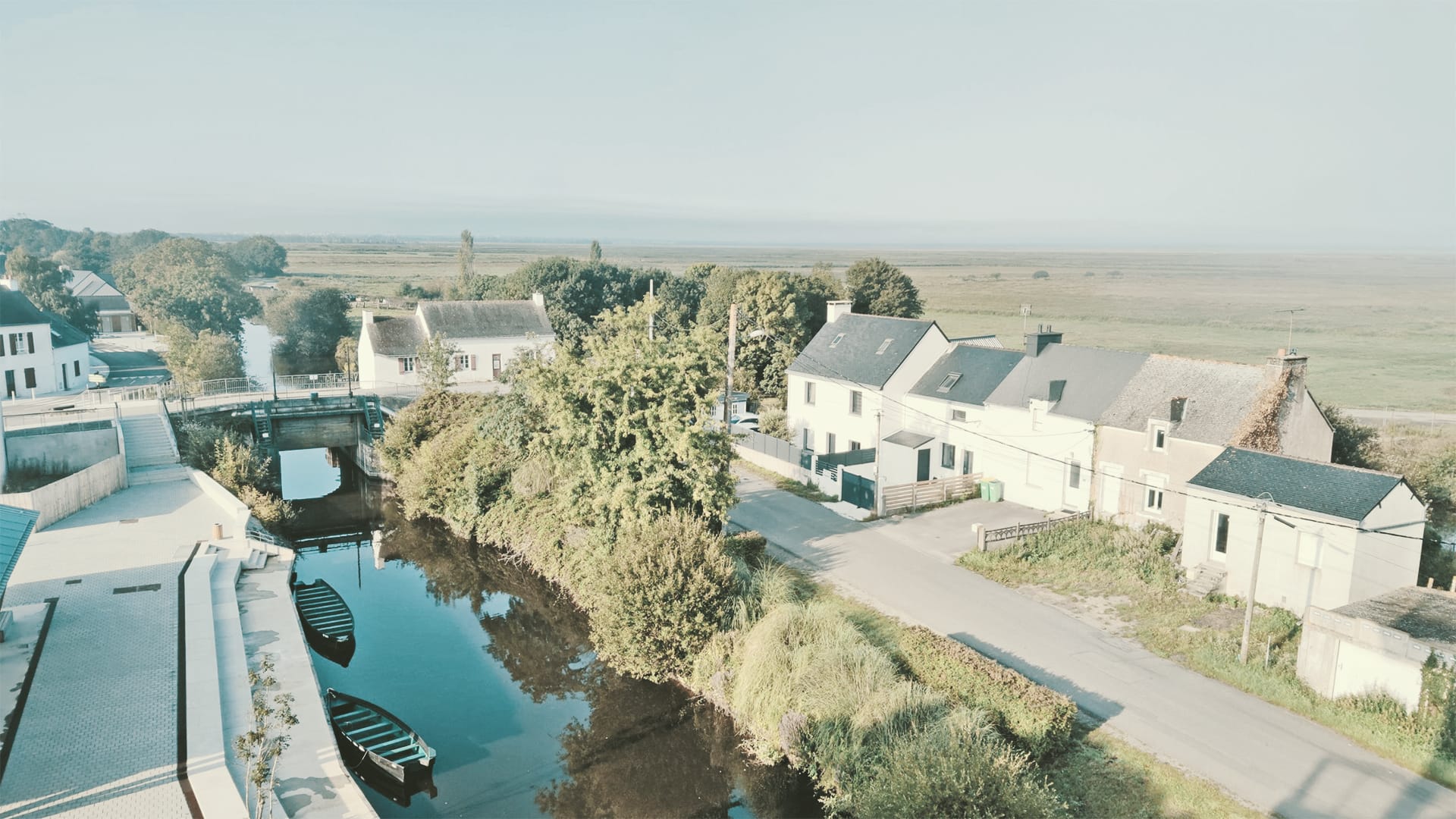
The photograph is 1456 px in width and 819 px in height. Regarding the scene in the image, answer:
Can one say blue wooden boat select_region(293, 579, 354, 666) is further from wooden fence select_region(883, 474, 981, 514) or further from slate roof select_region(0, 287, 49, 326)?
slate roof select_region(0, 287, 49, 326)

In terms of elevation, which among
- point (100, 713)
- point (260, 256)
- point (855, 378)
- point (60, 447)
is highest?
point (260, 256)

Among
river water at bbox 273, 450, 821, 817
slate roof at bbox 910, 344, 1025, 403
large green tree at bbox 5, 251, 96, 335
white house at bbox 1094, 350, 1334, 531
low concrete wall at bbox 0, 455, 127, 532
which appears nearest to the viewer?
river water at bbox 273, 450, 821, 817

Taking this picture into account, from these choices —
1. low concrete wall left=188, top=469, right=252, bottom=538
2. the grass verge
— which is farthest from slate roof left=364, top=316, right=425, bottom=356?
the grass verge

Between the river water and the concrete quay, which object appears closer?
the concrete quay

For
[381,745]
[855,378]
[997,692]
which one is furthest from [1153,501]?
[381,745]

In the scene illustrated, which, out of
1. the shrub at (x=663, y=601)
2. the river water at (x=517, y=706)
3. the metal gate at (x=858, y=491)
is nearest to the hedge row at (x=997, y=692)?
the river water at (x=517, y=706)

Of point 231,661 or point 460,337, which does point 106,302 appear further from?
point 231,661
